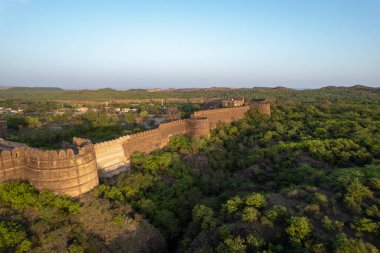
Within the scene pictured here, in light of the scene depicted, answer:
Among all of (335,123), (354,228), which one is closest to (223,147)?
(335,123)

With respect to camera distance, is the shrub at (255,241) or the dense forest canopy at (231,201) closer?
the shrub at (255,241)

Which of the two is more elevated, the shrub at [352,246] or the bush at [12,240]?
the shrub at [352,246]

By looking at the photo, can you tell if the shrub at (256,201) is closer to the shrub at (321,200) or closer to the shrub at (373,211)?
the shrub at (321,200)

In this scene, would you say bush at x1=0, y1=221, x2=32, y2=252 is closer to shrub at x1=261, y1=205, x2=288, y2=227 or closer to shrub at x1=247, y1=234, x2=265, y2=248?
shrub at x1=247, y1=234, x2=265, y2=248

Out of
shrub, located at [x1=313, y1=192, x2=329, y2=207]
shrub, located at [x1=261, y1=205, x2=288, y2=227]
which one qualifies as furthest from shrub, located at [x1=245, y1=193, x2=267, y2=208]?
shrub, located at [x1=313, y1=192, x2=329, y2=207]

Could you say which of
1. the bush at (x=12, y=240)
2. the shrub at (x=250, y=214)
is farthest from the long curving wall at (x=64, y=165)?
the shrub at (x=250, y=214)

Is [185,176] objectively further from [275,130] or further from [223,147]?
[275,130]
